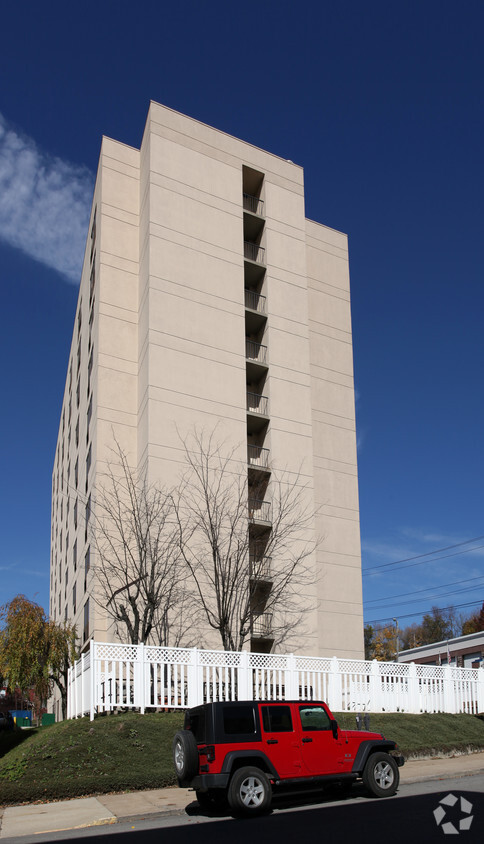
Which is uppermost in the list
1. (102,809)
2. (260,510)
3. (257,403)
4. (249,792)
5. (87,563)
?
(257,403)

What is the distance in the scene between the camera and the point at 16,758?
1684cm

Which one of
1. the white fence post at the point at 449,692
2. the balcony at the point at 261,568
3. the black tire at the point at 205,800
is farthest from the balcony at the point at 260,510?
the black tire at the point at 205,800

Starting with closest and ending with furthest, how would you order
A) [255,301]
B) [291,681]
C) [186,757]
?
1. [186,757]
2. [291,681]
3. [255,301]

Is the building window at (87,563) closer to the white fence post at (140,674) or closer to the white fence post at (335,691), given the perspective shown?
the white fence post at (335,691)

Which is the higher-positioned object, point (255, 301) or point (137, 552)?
point (255, 301)

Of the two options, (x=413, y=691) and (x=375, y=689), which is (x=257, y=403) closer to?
(x=413, y=691)

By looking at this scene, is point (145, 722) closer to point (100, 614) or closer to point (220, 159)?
point (100, 614)

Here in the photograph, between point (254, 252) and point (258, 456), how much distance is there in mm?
10415

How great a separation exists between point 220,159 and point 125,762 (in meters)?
29.6

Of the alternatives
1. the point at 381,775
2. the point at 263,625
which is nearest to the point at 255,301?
the point at 263,625

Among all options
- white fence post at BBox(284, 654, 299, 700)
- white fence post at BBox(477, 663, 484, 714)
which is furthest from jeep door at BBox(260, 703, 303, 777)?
white fence post at BBox(477, 663, 484, 714)

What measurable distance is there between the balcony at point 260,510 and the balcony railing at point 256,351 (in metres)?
6.68

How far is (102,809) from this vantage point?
13875mm

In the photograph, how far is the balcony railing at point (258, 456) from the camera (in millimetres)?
36000
